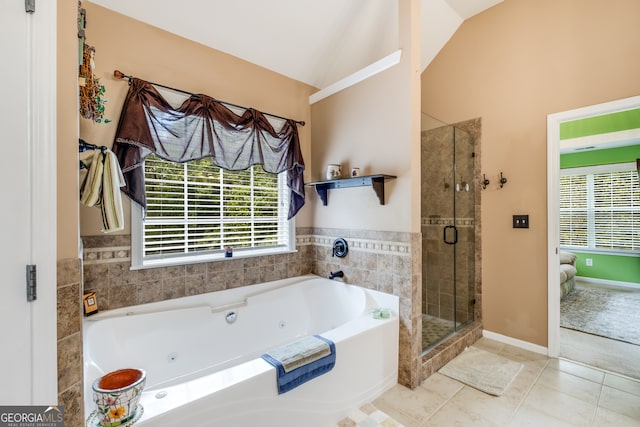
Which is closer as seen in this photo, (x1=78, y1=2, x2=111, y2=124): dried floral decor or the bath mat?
(x1=78, y1=2, x2=111, y2=124): dried floral decor

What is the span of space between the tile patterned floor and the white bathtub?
0.61 feet

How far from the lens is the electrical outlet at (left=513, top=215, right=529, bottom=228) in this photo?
8.87ft

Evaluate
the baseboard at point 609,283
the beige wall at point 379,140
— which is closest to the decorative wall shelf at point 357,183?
the beige wall at point 379,140

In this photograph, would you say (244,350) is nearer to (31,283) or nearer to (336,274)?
(336,274)

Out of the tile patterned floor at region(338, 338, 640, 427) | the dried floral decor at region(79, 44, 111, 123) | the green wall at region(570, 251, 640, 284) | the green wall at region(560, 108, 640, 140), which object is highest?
the green wall at region(560, 108, 640, 140)

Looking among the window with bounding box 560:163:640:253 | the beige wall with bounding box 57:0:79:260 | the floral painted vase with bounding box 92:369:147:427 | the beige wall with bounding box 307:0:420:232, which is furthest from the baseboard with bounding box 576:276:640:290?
the beige wall with bounding box 57:0:79:260

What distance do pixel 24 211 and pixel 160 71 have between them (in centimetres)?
170

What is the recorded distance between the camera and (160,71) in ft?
7.16

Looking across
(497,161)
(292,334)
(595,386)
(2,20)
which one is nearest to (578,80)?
(497,161)

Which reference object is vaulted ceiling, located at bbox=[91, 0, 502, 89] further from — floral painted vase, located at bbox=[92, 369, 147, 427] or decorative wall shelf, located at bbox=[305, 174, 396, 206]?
floral painted vase, located at bbox=[92, 369, 147, 427]

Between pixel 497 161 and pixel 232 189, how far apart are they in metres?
2.73

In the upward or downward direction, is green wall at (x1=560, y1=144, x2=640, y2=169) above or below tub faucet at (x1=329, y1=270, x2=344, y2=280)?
above

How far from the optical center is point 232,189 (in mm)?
2617

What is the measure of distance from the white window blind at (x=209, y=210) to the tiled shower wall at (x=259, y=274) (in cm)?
15
